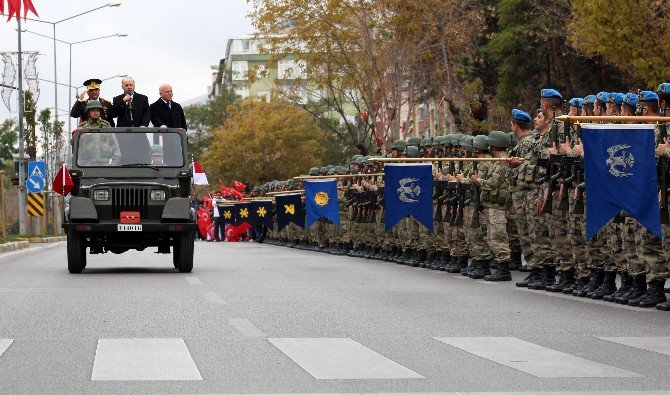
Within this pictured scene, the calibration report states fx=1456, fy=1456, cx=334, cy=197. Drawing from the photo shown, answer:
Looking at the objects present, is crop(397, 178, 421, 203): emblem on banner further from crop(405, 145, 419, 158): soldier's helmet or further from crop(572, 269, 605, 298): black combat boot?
crop(572, 269, 605, 298): black combat boot

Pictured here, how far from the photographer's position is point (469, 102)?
4556 cm

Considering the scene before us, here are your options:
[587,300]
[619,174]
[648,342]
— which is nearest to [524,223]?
[587,300]

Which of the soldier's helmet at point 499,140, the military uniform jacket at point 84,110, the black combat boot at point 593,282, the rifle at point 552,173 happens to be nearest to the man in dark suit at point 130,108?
the military uniform jacket at point 84,110

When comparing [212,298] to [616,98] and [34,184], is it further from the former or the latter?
[34,184]

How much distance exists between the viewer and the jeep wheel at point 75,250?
21188 millimetres

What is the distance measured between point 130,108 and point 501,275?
6.72 metres

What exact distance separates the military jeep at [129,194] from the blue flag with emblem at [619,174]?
8036 millimetres

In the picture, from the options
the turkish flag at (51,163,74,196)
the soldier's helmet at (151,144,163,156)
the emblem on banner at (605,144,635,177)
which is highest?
the soldier's helmet at (151,144,163,156)

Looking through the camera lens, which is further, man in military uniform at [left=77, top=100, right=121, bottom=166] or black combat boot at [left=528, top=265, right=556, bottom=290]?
man in military uniform at [left=77, top=100, right=121, bottom=166]

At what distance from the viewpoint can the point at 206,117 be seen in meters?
121

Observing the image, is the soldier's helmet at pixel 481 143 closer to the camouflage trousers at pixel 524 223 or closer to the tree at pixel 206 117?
the camouflage trousers at pixel 524 223

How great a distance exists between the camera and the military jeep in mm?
21141

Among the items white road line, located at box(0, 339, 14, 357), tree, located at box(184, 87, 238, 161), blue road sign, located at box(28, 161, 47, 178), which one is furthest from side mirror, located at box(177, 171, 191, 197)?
tree, located at box(184, 87, 238, 161)

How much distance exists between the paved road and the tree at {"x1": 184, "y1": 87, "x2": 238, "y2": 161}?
10115 centimetres
